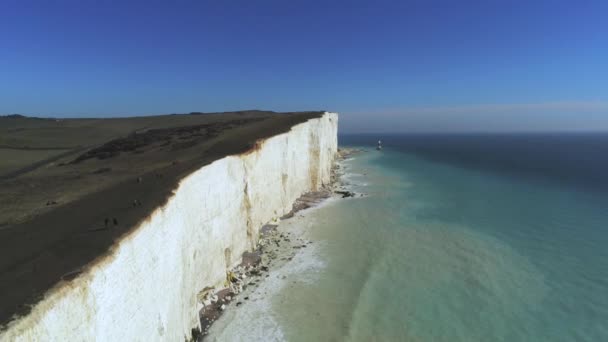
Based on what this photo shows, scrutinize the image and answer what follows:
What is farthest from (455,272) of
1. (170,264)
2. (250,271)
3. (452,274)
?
(170,264)

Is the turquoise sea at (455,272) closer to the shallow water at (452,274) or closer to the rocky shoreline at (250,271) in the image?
the shallow water at (452,274)

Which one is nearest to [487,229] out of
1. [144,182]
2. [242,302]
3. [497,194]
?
[497,194]

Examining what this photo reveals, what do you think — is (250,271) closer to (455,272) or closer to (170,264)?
(170,264)

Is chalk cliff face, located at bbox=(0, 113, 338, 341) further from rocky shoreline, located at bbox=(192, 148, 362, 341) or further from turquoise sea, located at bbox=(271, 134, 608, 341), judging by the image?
turquoise sea, located at bbox=(271, 134, 608, 341)

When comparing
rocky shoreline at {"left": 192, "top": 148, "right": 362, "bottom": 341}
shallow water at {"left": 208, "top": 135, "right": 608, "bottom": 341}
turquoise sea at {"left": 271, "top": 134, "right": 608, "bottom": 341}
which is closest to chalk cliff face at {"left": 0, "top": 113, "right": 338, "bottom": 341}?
rocky shoreline at {"left": 192, "top": 148, "right": 362, "bottom": 341}

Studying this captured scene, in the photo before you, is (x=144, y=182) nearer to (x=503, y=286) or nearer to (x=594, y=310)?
(x=503, y=286)

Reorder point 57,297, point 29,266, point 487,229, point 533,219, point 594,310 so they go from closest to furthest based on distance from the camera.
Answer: point 57,297
point 29,266
point 594,310
point 487,229
point 533,219

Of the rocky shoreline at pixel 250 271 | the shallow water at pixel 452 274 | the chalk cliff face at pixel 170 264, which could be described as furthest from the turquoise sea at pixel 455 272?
the chalk cliff face at pixel 170 264
